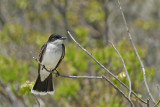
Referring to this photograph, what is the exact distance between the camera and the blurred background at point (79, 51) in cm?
726

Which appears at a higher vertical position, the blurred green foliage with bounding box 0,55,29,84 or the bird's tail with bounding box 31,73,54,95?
the blurred green foliage with bounding box 0,55,29,84

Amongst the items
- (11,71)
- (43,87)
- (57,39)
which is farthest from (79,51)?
(57,39)

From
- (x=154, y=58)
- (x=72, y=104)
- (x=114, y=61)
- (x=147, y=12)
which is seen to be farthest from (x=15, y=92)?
(x=147, y=12)

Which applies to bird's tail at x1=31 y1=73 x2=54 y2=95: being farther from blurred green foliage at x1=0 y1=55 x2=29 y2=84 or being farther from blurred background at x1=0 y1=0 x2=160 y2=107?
blurred green foliage at x1=0 y1=55 x2=29 y2=84

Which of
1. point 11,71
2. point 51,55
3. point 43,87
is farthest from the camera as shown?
point 11,71

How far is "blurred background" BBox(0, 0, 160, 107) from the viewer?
726 centimetres

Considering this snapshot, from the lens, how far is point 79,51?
Answer: 314 inches

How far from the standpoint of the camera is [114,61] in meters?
7.47

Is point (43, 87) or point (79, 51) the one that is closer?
point (43, 87)

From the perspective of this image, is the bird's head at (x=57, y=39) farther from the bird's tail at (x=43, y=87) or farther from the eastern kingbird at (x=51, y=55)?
the bird's tail at (x=43, y=87)

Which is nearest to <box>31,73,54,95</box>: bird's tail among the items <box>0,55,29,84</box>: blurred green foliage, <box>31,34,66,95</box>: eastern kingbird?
<box>31,34,66,95</box>: eastern kingbird

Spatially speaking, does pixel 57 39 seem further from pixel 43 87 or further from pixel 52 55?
pixel 43 87

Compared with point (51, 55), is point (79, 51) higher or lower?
higher

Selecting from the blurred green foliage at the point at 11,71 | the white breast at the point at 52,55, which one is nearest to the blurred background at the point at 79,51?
the blurred green foliage at the point at 11,71
